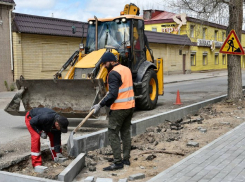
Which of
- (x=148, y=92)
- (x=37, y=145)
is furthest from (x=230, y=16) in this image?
(x=37, y=145)

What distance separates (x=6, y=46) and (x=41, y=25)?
249cm

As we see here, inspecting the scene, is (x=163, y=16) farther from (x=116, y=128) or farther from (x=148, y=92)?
(x=116, y=128)

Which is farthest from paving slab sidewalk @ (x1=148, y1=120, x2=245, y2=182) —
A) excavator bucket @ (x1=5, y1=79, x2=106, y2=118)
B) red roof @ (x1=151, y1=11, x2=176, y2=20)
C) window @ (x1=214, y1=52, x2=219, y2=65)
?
window @ (x1=214, y1=52, x2=219, y2=65)

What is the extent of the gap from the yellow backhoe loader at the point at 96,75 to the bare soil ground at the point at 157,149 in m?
1.55

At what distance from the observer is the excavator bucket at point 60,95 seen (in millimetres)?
8531

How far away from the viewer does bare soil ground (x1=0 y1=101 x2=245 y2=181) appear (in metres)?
5.51

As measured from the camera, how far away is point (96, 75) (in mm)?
9320

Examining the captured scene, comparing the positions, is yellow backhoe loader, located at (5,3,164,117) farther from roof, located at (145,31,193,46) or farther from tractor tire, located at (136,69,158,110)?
roof, located at (145,31,193,46)

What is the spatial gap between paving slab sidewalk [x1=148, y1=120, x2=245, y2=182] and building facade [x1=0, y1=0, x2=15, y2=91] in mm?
14577

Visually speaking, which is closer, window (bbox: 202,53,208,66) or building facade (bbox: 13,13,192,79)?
building facade (bbox: 13,13,192,79)

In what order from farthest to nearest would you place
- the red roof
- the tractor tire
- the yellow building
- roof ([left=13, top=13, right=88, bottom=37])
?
the red roof
the yellow building
roof ([left=13, top=13, right=88, bottom=37])
the tractor tire

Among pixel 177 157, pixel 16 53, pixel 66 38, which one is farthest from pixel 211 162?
pixel 66 38

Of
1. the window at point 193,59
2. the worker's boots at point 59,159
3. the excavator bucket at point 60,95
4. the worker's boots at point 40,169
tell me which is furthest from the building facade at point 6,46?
the window at point 193,59

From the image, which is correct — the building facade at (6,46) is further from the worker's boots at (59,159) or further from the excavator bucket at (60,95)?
the worker's boots at (59,159)
